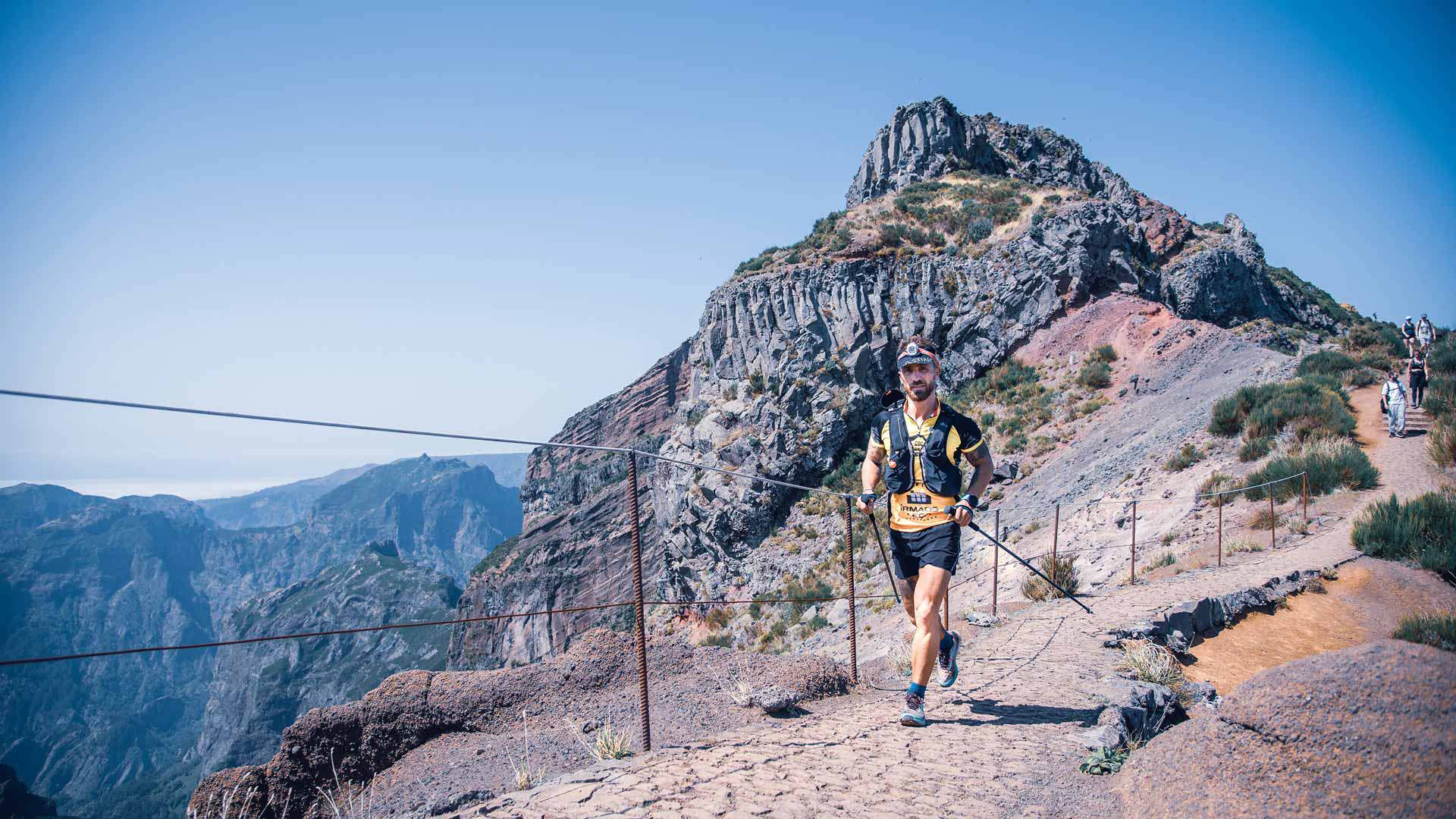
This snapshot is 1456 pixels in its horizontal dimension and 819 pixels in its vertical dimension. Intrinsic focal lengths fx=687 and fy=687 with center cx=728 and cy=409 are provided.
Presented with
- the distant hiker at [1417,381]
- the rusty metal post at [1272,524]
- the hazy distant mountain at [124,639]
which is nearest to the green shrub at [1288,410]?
the distant hiker at [1417,381]

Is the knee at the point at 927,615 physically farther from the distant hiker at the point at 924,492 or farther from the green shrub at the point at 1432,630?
the green shrub at the point at 1432,630

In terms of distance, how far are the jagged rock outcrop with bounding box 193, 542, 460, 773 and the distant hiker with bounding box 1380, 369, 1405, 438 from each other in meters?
82.0

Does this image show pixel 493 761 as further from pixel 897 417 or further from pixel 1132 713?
pixel 1132 713

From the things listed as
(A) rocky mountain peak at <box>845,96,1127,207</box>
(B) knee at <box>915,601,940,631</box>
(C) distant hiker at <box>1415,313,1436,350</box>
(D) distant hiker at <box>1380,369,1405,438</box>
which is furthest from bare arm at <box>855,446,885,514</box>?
(A) rocky mountain peak at <box>845,96,1127,207</box>

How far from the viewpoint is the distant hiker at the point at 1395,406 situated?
16.2 m

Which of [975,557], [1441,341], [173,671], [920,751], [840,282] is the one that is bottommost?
[173,671]

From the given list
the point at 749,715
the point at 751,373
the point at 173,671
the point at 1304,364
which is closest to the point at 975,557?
the point at 1304,364

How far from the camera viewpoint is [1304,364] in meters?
23.8

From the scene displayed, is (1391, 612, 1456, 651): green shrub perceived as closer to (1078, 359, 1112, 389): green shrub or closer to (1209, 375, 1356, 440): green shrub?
(1209, 375, 1356, 440): green shrub

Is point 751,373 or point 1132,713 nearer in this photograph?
point 1132,713

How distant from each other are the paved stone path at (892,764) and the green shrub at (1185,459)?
635 inches

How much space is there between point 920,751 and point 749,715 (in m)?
1.47

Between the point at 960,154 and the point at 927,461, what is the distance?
6162cm

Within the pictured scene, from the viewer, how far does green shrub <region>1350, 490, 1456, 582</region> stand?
883 cm
